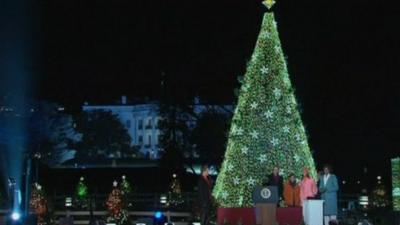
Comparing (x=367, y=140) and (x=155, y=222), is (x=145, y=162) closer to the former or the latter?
(x=367, y=140)

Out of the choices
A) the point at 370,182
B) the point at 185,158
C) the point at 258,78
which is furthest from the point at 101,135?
the point at 258,78

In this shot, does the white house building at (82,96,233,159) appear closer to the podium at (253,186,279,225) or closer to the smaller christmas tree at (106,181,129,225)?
the smaller christmas tree at (106,181,129,225)

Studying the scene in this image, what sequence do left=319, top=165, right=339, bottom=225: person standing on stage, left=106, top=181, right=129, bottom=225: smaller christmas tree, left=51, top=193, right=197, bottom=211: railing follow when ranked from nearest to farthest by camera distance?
left=319, top=165, right=339, bottom=225: person standing on stage → left=106, top=181, right=129, bottom=225: smaller christmas tree → left=51, top=193, right=197, bottom=211: railing

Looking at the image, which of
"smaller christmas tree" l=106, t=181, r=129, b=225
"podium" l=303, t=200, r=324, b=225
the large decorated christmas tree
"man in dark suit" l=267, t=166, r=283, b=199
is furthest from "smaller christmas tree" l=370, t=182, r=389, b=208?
"podium" l=303, t=200, r=324, b=225

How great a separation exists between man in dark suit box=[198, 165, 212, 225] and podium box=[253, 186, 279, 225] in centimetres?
158

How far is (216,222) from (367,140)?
2104cm

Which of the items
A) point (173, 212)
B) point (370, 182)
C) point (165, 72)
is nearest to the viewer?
point (173, 212)

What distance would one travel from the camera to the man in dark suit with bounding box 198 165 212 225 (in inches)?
865

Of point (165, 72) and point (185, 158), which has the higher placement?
point (165, 72)

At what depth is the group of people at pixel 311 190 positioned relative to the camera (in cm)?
2244

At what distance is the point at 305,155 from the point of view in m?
26.3

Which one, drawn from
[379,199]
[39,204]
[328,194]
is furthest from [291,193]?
[379,199]

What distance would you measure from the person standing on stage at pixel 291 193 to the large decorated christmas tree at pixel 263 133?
2399mm

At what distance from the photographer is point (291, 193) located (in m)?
23.5
